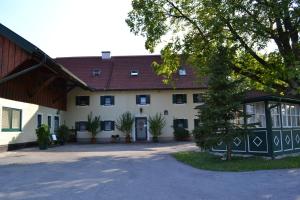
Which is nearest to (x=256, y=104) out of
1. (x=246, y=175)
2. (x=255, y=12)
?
(x=255, y=12)

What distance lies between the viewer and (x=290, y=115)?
60.7 ft

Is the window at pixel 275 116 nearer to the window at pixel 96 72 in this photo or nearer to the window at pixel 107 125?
the window at pixel 107 125

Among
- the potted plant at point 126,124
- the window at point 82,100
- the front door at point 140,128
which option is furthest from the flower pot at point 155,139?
the window at point 82,100

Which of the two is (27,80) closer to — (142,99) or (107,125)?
(107,125)

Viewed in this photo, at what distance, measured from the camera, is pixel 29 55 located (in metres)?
20.5

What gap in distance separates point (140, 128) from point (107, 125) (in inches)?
114

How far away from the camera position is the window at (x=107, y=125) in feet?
108

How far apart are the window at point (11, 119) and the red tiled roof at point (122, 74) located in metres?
10.7

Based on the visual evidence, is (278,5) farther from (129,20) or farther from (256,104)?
(129,20)

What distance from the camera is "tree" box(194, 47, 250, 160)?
50.1 feet

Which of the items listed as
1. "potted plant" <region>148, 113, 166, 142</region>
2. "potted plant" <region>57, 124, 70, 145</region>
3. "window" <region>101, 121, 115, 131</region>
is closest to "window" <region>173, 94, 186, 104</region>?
"potted plant" <region>148, 113, 166, 142</region>

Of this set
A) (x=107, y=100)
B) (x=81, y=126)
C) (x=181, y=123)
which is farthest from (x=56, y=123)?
(x=181, y=123)

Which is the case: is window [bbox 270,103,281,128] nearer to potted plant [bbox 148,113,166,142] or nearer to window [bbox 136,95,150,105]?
potted plant [bbox 148,113,166,142]

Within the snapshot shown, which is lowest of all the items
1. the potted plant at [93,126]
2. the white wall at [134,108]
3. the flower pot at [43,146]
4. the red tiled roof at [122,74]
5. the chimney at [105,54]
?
the flower pot at [43,146]
